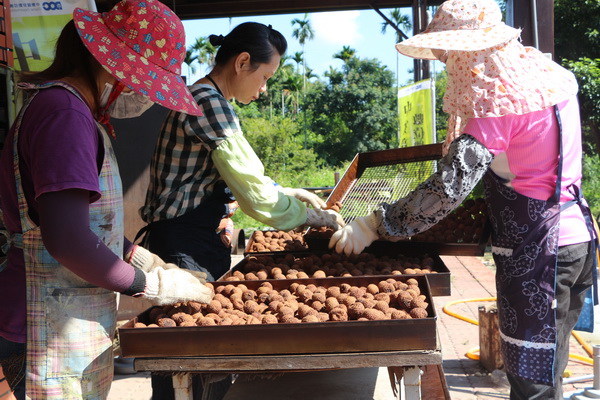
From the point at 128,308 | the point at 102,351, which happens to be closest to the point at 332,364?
the point at 102,351

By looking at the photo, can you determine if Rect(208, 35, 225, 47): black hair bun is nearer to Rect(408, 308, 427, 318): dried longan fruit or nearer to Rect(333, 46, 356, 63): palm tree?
Rect(408, 308, 427, 318): dried longan fruit

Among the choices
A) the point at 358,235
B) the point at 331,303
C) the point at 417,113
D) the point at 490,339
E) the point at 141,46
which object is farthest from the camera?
the point at 417,113

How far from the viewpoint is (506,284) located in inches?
86.2

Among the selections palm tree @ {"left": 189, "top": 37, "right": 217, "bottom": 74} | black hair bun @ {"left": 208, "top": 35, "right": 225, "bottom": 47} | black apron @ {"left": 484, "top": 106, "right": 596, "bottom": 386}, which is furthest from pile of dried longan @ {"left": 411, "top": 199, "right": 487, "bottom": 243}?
palm tree @ {"left": 189, "top": 37, "right": 217, "bottom": 74}

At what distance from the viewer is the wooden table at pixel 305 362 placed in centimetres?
158

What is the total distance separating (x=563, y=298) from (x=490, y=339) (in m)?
1.83

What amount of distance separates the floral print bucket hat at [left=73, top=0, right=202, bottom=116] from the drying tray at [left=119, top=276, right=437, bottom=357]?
0.62 meters

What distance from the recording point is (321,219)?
264 cm

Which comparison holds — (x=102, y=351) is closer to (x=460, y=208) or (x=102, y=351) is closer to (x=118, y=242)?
(x=118, y=242)

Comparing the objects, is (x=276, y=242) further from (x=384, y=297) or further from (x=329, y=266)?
(x=384, y=297)

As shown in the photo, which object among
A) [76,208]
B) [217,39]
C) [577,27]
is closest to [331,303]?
[76,208]

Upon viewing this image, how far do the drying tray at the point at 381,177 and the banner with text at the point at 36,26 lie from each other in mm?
1900

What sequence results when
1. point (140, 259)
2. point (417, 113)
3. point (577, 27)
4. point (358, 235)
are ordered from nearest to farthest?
point (140, 259) → point (358, 235) → point (417, 113) → point (577, 27)

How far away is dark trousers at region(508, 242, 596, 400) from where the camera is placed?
212 cm
